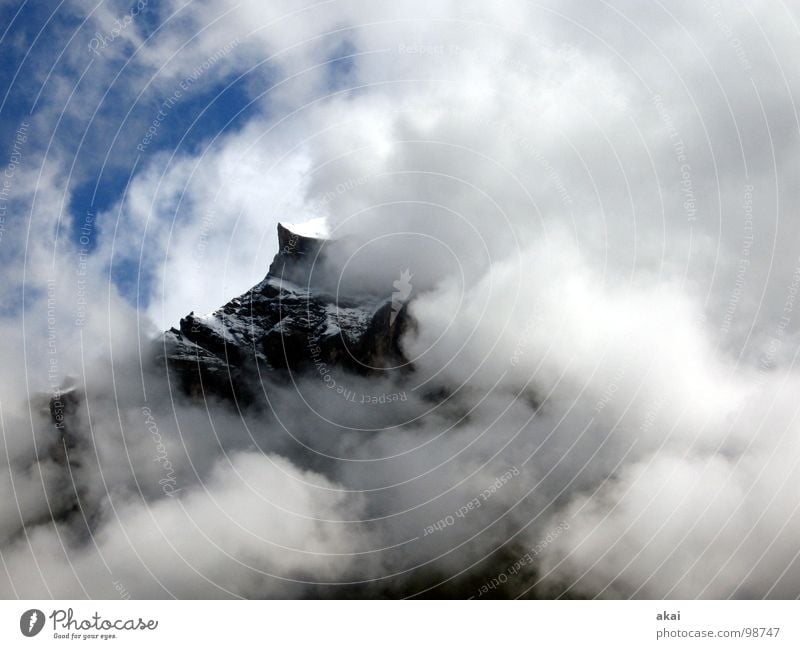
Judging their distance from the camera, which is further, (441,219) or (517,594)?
(517,594)

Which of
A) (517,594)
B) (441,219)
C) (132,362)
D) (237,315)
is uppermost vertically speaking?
(237,315)
